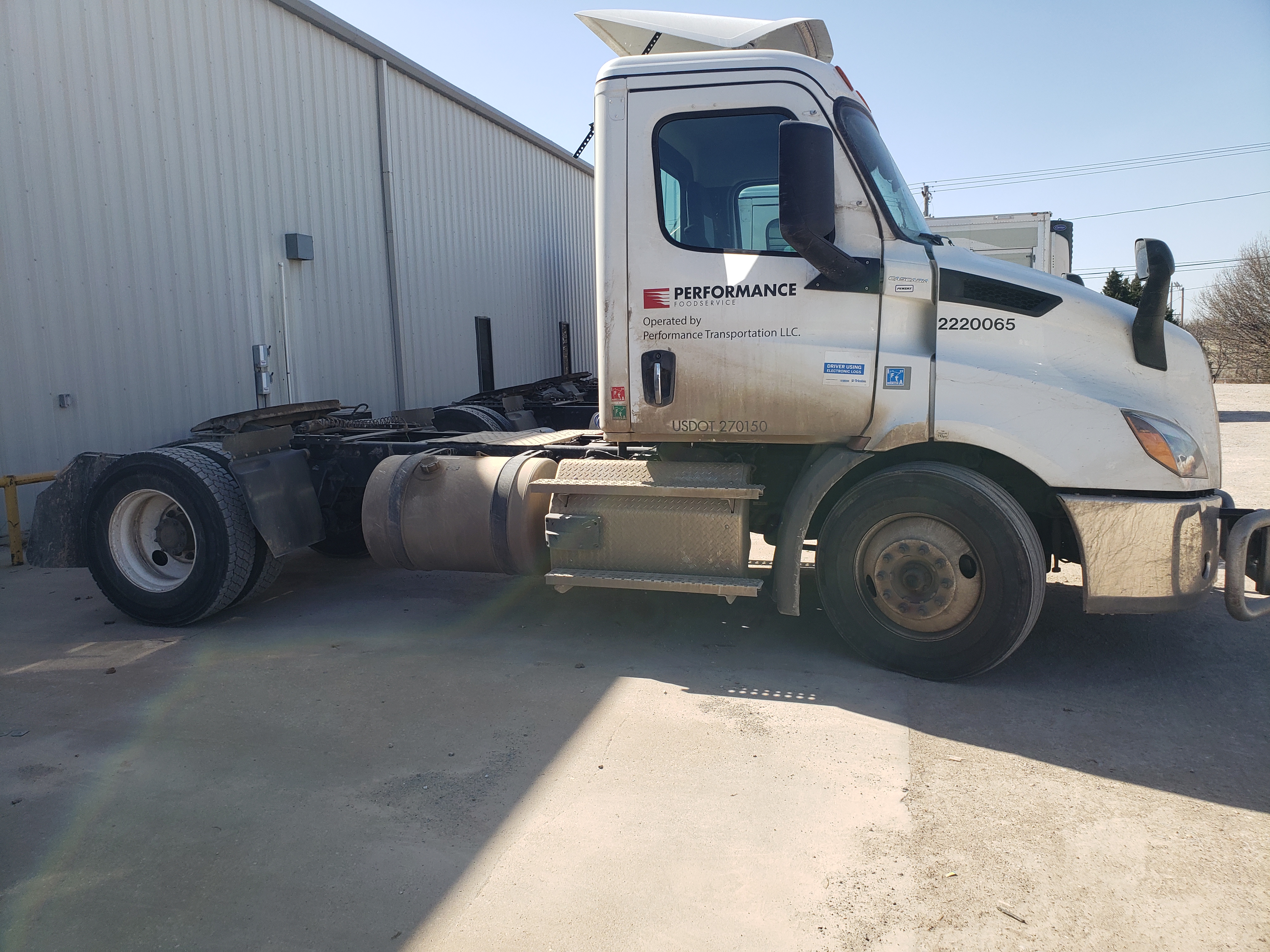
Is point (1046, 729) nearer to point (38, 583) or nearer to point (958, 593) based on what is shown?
point (958, 593)

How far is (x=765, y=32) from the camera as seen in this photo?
5.01 meters

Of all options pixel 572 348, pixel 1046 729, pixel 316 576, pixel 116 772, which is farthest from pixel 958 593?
pixel 572 348

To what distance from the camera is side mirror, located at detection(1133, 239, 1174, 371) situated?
4293 millimetres

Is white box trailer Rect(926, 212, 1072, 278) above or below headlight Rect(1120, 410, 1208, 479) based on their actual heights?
above

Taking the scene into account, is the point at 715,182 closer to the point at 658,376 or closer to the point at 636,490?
the point at 658,376

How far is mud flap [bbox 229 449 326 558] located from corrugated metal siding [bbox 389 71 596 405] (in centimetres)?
614

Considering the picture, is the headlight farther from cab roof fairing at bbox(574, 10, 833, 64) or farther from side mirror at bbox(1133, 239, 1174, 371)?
cab roof fairing at bbox(574, 10, 833, 64)

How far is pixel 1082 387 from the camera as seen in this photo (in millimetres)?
4426

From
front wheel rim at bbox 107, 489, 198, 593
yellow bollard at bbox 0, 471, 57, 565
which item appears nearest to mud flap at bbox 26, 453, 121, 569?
front wheel rim at bbox 107, 489, 198, 593

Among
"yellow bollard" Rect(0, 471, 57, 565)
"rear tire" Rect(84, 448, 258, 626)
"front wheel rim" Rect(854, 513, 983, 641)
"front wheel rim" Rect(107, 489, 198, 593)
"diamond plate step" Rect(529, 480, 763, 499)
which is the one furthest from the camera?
"yellow bollard" Rect(0, 471, 57, 565)

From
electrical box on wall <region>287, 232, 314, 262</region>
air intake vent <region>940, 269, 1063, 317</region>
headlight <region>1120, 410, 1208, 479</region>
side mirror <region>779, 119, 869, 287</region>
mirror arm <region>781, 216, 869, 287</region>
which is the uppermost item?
electrical box on wall <region>287, 232, 314, 262</region>

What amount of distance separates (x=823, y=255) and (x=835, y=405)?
2.65 feet

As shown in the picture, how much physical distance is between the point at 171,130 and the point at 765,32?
22.3ft

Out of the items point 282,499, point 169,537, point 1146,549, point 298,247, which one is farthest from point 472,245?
point 1146,549
